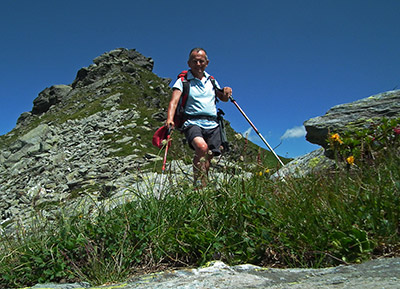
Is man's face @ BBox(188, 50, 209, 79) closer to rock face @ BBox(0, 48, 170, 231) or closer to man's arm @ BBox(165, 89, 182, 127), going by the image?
man's arm @ BBox(165, 89, 182, 127)

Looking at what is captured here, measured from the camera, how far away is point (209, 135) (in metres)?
5.62

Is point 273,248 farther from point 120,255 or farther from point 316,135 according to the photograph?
point 316,135

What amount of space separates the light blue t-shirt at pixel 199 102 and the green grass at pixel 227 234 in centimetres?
263

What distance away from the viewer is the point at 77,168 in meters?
16.7

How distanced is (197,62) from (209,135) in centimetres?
137

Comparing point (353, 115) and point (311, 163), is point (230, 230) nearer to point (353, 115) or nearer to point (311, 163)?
point (311, 163)

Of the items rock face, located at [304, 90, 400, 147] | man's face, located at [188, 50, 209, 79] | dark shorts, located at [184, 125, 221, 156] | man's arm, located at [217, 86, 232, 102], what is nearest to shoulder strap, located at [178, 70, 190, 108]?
man's face, located at [188, 50, 209, 79]

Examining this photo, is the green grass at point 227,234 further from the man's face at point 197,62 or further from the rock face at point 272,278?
the man's face at point 197,62

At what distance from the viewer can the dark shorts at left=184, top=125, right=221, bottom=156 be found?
5367mm

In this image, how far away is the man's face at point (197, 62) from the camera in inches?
231

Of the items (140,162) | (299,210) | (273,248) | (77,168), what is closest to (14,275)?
(273,248)

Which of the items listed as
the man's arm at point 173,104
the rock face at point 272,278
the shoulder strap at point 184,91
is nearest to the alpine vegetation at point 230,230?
the rock face at point 272,278

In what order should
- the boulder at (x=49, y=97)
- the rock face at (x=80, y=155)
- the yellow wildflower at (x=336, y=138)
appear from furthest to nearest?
the boulder at (x=49, y=97) < the rock face at (x=80, y=155) < the yellow wildflower at (x=336, y=138)

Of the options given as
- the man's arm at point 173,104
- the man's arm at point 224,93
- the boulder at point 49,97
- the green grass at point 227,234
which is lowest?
the green grass at point 227,234
